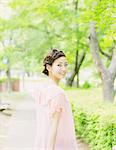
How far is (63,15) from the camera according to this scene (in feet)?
65.6

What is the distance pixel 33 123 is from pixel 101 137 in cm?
709

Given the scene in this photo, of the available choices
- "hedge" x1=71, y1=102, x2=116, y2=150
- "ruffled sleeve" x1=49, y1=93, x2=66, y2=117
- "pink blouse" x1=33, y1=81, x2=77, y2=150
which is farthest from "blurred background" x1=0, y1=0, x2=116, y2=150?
"ruffled sleeve" x1=49, y1=93, x2=66, y2=117

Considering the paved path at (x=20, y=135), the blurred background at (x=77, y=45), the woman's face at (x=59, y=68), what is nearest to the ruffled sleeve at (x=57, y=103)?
the woman's face at (x=59, y=68)

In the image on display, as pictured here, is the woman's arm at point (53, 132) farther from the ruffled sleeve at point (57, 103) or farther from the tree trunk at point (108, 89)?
the tree trunk at point (108, 89)

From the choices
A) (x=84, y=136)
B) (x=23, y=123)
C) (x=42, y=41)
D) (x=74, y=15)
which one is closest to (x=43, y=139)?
(x=84, y=136)

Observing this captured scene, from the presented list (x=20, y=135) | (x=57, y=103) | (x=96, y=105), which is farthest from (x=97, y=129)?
(x=57, y=103)

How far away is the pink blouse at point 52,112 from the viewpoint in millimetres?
3461

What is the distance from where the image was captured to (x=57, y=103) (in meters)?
3.43

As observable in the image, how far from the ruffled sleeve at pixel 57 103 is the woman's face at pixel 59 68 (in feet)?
0.53

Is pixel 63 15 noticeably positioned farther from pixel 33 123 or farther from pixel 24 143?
pixel 24 143

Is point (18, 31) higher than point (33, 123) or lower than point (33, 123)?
higher

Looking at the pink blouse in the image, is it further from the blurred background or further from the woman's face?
the blurred background

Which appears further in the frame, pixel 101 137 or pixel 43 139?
pixel 101 137

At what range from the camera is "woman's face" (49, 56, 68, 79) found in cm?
347
